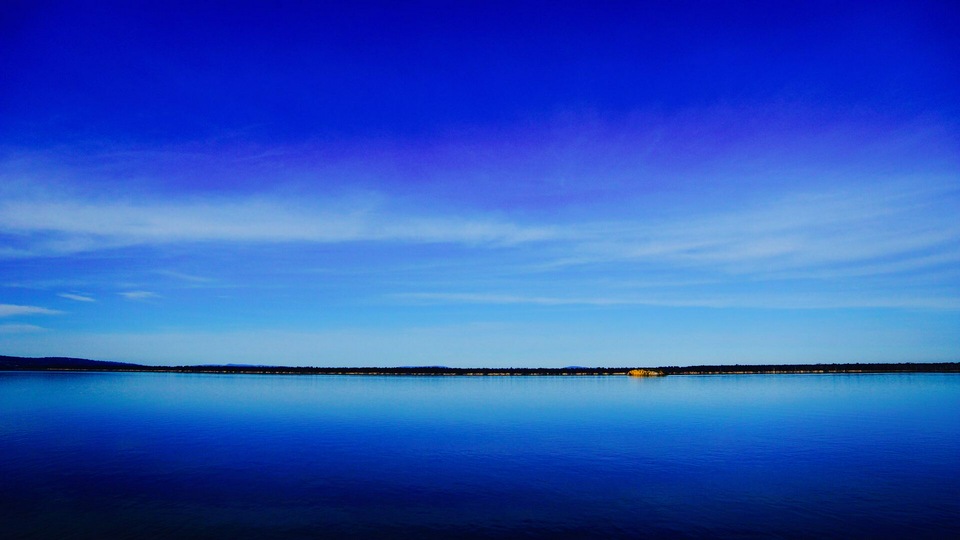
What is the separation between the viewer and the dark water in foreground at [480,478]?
17156mm

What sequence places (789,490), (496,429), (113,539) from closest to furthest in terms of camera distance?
(113,539) → (789,490) → (496,429)

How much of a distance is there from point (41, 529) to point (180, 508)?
3.76 metres

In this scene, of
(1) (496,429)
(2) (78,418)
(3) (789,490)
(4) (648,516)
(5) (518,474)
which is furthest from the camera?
(2) (78,418)

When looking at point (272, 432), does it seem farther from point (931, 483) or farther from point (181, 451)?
point (931, 483)

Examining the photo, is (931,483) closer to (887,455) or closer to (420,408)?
(887,455)

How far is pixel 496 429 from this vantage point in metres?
41.2

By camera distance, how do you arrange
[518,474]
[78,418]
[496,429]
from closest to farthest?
[518,474]
[496,429]
[78,418]

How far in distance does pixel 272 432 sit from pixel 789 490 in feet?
107

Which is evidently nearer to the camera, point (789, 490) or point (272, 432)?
point (789, 490)

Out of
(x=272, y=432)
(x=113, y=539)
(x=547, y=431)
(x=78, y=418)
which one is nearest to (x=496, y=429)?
(x=547, y=431)

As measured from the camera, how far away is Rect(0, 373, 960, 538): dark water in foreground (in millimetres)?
17156

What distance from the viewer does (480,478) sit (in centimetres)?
2380

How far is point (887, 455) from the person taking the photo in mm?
28766

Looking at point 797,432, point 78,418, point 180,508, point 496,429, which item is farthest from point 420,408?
point 180,508
